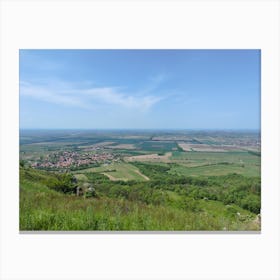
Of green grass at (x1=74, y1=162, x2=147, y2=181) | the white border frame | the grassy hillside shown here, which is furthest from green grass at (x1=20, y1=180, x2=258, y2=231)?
green grass at (x1=74, y1=162, x2=147, y2=181)

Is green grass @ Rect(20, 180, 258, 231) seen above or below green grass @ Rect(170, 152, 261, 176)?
below

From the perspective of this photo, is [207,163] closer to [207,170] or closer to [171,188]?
[207,170]

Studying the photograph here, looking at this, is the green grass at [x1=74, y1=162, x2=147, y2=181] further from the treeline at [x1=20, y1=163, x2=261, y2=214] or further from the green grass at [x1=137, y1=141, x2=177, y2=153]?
the green grass at [x1=137, y1=141, x2=177, y2=153]
